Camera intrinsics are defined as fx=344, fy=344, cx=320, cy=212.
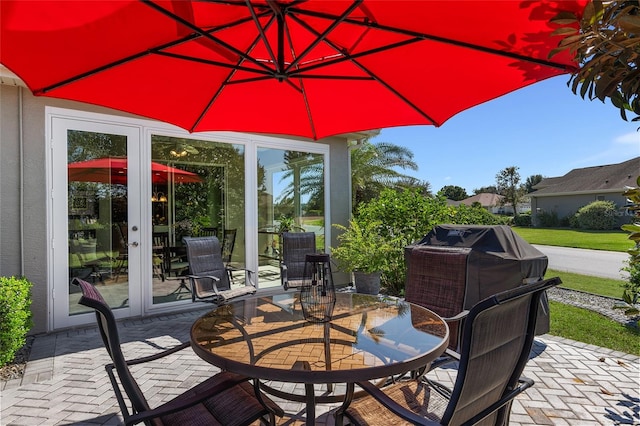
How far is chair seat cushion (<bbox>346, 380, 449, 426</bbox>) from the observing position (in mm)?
1678

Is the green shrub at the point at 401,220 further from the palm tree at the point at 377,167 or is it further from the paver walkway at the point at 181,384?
the palm tree at the point at 377,167

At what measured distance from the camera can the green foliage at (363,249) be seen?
5988mm

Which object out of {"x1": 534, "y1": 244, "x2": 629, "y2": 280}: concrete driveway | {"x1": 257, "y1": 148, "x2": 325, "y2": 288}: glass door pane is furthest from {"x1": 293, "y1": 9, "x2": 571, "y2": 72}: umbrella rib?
{"x1": 534, "y1": 244, "x2": 629, "y2": 280}: concrete driveway

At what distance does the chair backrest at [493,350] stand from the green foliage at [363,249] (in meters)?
4.45

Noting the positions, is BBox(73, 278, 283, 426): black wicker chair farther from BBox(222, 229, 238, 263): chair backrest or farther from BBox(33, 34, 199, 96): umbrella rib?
BBox(222, 229, 238, 263): chair backrest

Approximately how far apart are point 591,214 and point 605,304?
23.9 m

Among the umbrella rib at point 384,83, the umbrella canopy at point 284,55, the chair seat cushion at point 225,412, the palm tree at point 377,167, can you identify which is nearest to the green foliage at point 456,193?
the palm tree at point 377,167

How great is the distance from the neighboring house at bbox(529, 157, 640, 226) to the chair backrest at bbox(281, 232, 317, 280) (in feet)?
89.8

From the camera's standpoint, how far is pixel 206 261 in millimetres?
4895

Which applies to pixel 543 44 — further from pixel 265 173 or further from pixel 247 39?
pixel 265 173

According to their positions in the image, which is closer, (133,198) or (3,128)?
(3,128)

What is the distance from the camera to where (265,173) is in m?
6.21

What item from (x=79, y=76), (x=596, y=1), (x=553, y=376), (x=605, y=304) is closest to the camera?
(x=596, y=1)

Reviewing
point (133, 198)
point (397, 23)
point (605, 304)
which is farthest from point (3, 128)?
point (605, 304)
